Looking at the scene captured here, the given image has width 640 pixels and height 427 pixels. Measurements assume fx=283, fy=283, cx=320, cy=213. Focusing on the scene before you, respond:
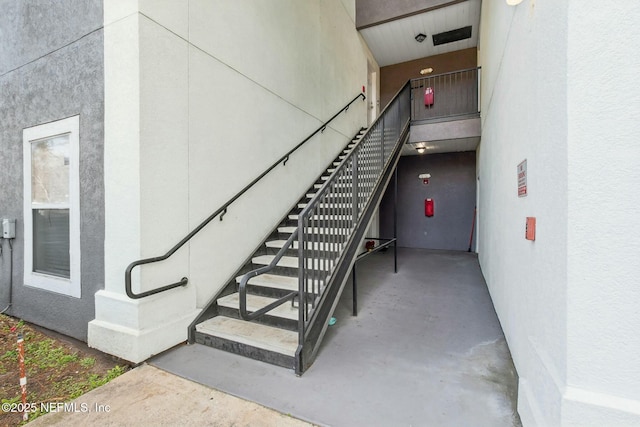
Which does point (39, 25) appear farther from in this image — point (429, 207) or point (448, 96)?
point (448, 96)

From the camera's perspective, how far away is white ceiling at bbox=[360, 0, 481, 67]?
20.3 feet

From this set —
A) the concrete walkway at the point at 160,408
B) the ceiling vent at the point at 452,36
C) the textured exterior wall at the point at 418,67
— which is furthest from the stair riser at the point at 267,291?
the textured exterior wall at the point at 418,67

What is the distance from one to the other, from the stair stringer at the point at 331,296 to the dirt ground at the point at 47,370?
1.55m

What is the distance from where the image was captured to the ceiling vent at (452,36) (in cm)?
681

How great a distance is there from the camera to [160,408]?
6.28 feet

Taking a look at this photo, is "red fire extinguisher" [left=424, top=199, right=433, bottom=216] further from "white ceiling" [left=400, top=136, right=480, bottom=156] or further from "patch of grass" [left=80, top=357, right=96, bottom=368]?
"patch of grass" [left=80, top=357, right=96, bottom=368]

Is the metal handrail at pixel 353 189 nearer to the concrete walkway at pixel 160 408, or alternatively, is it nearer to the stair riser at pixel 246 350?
the stair riser at pixel 246 350

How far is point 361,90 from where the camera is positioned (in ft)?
24.3

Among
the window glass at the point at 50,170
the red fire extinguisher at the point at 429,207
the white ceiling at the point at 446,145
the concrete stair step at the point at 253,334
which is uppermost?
the white ceiling at the point at 446,145

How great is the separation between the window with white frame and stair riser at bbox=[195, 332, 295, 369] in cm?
140

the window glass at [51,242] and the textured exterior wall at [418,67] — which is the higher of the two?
the textured exterior wall at [418,67]

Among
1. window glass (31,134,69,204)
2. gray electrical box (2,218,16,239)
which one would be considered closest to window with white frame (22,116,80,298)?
window glass (31,134,69,204)

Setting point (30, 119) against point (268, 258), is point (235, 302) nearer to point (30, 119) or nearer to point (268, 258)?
point (268, 258)

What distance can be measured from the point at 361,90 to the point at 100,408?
759cm
